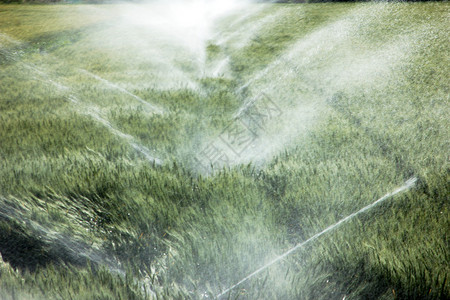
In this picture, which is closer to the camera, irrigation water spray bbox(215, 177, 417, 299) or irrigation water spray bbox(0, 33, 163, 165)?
irrigation water spray bbox(215, 177, 417, 299)

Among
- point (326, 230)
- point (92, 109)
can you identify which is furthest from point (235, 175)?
point (92, 109)

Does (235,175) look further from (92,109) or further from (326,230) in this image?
(92,109)

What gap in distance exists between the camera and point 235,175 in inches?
44.4

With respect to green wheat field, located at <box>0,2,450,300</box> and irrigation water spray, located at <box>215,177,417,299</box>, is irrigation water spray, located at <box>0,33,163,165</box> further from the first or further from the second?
irrigation water spray, located at <box>215,177,417,299</box>

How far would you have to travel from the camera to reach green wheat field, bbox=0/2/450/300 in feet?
2.46

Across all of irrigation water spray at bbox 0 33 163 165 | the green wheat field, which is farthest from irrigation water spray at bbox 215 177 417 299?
irrigation water spray at bbox 0 33 163 165

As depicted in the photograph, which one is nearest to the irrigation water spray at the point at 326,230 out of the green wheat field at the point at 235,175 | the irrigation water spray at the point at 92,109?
the green wheat field at the point at 235,175

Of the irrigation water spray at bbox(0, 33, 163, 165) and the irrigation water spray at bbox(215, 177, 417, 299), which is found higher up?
the irrigation water spray at bbox(0, 33, 163, 165)

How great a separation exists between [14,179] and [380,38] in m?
2.33

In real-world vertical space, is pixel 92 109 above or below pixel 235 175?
above

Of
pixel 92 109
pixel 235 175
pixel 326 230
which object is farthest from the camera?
pixel 92 109

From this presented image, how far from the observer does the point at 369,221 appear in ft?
2.86

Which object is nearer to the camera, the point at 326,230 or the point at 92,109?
the point at 326,230

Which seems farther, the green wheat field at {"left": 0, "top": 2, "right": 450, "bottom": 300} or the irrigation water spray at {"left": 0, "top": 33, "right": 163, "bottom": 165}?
the irrigation water spray at {"left": 0, "top": 33, "right": 163, "bottom": 165}
